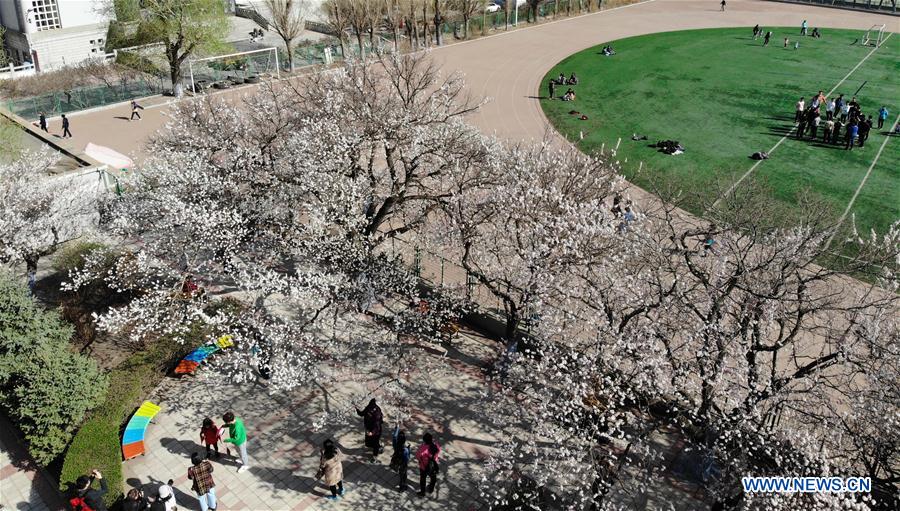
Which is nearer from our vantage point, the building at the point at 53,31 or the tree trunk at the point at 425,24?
the tree trunk at the point at 425,24

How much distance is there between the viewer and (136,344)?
71.4 ft

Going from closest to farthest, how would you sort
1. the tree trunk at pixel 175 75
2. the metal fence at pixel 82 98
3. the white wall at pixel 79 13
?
the metal fence at pixel 82 98
the tree trunk at pixel 175 75
the white wall at pixel 79 13

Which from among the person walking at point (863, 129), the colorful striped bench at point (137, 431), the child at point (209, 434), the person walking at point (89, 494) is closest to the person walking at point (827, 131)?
the person walking at point (863, 129)

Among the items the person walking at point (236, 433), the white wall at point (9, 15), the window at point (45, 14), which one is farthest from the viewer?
the white wall at point (9, 15)

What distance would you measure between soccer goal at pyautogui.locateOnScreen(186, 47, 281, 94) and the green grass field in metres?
21.9

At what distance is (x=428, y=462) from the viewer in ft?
54.1

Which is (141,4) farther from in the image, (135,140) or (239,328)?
(239,328)

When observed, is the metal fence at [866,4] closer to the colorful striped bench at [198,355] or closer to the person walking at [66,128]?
the person walking at [66,128]

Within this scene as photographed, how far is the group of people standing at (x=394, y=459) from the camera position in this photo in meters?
16.4

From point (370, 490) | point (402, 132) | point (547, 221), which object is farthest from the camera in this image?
point (402, 132)

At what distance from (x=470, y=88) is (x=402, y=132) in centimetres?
2843

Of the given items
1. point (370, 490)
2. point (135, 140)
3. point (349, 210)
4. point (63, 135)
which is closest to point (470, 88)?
point (135, 140)

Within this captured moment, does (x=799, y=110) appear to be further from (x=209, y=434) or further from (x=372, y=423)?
(x=209, y=434)

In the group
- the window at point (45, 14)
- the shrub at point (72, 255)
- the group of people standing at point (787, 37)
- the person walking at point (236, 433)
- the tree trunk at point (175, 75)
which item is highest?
the window at point (45, 14)
